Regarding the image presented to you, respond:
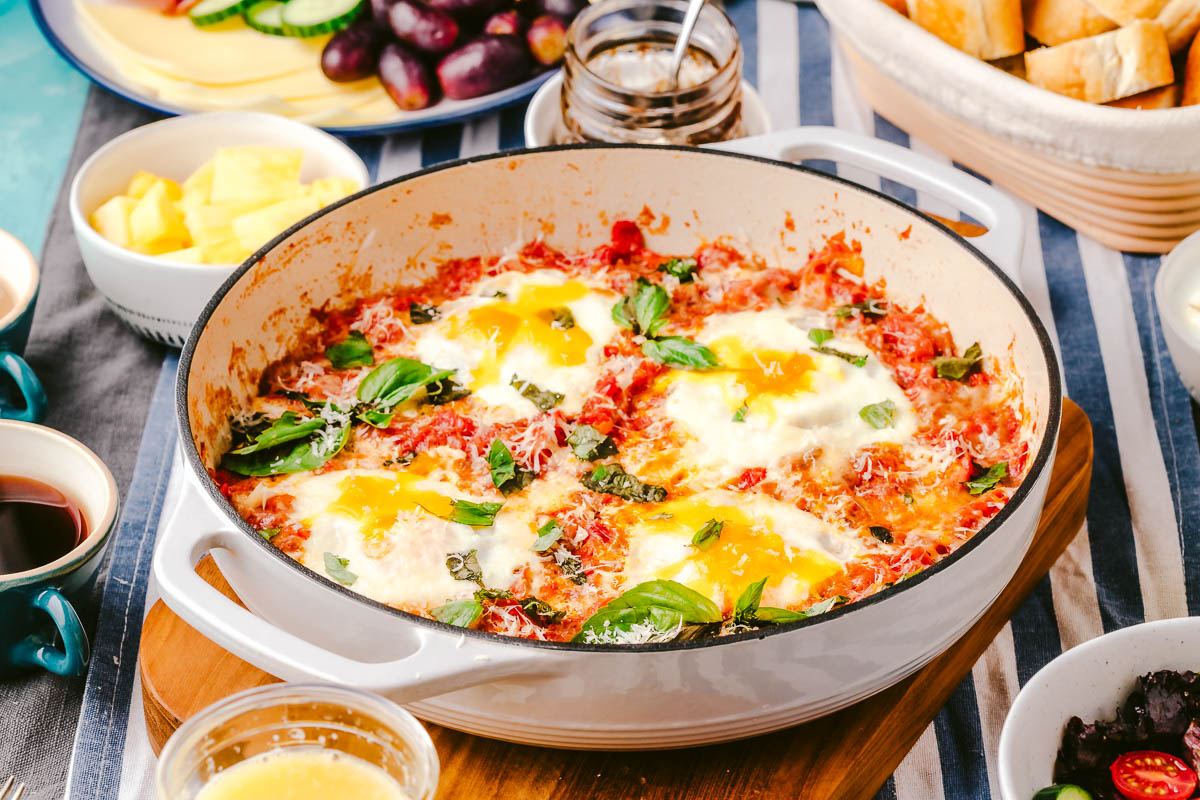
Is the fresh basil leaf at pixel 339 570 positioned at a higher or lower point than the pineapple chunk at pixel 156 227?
higher

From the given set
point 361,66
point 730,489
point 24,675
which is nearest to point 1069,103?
point 730,489

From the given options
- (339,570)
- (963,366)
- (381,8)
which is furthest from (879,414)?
(381,8)

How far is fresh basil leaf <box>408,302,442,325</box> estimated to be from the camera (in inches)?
122

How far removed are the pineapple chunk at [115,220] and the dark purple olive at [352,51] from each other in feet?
3.19

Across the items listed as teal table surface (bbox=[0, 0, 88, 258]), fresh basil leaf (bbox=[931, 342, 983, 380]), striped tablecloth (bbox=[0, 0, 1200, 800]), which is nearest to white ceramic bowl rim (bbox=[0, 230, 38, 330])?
striped tablecloth (bbox=[0, 0, 1200, 800])

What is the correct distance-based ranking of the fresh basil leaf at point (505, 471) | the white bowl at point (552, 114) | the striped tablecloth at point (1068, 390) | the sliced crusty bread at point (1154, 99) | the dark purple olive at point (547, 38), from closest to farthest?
the striped tablecloth at point (1068, 390)
the fresh basil leaf at point (505, 471)
the sliced crusty bread at point (1154, 99)
the white bowl at point (552, 114)
the dark purple olive at point (547, 38)

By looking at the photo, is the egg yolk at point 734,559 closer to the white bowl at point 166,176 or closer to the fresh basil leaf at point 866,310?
the fresh basil leaf at point 866,310

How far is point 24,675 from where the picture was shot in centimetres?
262

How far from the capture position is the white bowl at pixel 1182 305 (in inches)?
119

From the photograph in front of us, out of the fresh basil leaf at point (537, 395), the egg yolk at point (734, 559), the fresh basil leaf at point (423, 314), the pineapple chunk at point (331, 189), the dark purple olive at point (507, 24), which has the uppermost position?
the dark purple olive at point (507, 24)

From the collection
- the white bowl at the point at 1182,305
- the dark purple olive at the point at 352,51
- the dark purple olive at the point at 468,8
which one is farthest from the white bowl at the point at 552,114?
the white bowl at the point at 1182,305

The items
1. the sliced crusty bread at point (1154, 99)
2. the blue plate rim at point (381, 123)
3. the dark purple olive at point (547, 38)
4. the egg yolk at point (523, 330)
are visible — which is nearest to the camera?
the egg yolk at point (523, 330)

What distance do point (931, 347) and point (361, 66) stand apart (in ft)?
7.48

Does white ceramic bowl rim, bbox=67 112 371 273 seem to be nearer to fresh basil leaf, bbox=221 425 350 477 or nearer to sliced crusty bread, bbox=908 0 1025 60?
fresh basil leaf, bbox=221 425 350 477
